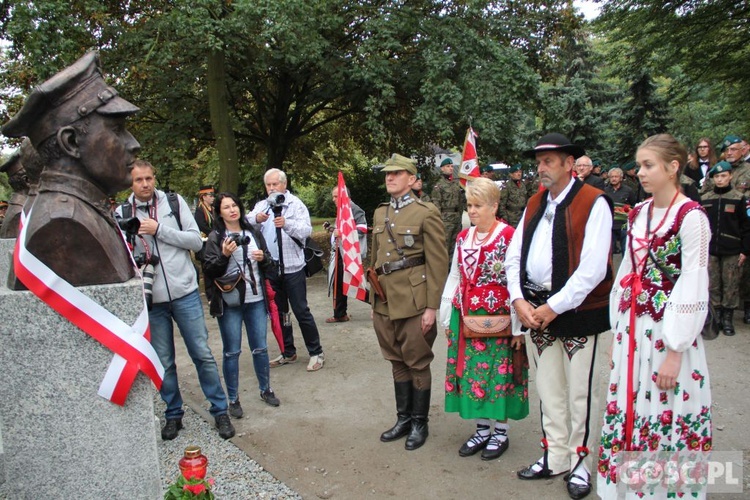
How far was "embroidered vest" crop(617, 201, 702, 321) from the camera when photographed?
2816 millimetres

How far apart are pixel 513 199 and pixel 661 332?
1039 centimetres

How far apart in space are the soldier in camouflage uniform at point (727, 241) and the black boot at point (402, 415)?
4425 millimetres

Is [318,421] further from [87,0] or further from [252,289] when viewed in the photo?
[87,0]

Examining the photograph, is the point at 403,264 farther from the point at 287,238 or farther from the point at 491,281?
the point at 287,238

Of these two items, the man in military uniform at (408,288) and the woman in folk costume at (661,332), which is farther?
the man in military uniform at (408,288)

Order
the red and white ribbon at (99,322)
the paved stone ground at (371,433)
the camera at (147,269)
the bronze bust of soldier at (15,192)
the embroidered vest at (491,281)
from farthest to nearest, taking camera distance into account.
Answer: the bronze bust of soldier at (15,192), the camera at (147,269), the embroidered vest at (491,281), the paved stone ground at (371,433), the red and white ribbon at (99,322)

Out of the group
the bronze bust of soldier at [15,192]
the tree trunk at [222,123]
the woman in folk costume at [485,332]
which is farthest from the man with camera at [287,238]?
the tree trunk at [222,123]

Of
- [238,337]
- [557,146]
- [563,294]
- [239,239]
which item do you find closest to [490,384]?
[563,294]

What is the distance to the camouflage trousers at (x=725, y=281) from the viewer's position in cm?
681

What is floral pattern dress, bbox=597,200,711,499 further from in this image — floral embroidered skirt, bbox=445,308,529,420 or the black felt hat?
floral embroidered skirt, bbox=445,308,529,420

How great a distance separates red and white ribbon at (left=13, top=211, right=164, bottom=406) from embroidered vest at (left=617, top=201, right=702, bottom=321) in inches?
92.7

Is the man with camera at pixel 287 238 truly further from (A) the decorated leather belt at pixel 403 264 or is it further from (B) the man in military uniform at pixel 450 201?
(B) the man in military uniform at pixel 450 201

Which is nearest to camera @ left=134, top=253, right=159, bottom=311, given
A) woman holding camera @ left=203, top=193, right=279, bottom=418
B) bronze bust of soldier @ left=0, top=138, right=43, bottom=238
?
woman holding camera @ left=203, top=193, right=279, bottom=418

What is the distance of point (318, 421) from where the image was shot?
476 cm
